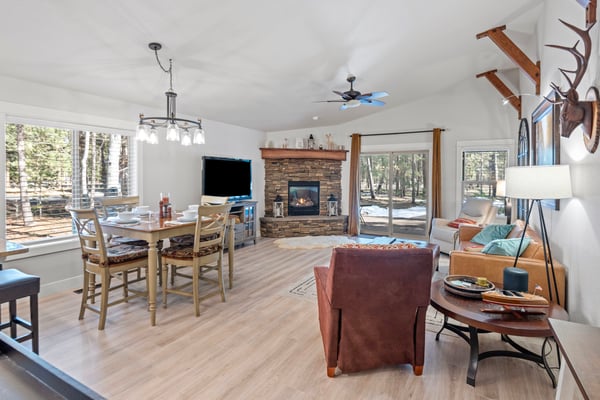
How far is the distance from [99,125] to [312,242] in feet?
13.3

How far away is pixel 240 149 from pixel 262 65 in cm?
291

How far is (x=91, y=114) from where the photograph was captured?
4.07 m

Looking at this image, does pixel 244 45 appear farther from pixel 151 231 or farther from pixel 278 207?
pixel 278 207

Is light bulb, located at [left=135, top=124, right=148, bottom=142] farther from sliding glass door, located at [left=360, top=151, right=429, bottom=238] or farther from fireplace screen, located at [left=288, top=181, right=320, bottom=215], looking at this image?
sliding glass door, located at [left=360, top=151, right=429, bottom=238]

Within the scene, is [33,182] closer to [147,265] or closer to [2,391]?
[147,265]

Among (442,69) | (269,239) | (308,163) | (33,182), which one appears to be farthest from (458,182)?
(33,182)

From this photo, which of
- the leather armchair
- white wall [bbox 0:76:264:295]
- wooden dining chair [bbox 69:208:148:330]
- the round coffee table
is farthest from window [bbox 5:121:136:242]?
the round coffee table

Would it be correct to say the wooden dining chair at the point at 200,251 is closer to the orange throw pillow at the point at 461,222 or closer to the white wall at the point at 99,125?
the white wall at the point at 99,125

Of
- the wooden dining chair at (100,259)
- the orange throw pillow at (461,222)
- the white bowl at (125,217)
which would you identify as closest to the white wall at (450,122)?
the orange throw pillow at (461,222)

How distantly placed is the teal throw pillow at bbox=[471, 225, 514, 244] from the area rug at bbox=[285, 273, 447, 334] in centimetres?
143

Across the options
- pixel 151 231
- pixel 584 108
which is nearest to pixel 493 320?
pixel 584 108

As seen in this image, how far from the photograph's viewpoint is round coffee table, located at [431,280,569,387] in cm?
193

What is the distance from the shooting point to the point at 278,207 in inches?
289

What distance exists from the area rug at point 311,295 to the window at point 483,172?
3.82 m
